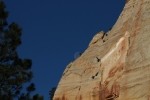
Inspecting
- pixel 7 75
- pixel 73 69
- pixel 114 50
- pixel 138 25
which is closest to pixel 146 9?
pixel 138 25

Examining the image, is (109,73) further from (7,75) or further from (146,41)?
(7,75)

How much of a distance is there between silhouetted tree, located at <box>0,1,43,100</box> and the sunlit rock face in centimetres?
945

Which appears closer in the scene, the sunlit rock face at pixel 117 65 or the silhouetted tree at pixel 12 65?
the sunlit rock face at pixel 117 65

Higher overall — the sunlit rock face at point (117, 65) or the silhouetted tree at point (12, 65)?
the silhouetted tree at point (12, 65)

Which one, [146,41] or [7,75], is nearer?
[146,41]

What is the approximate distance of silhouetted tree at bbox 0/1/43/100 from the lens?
32406mm

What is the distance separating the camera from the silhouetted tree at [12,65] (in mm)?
32406

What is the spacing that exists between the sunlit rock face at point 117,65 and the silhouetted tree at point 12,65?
9.45m

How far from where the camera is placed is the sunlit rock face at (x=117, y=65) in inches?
647

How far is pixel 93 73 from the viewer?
67.7 feet

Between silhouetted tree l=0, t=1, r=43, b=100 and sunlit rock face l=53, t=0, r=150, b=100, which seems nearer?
sunlit rock face l=53, t=0, r=150, b=100

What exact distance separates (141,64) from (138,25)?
192cm

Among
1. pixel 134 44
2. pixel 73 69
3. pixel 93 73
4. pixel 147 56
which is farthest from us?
pixel 73 69

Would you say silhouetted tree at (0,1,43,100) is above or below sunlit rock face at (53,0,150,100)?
above
